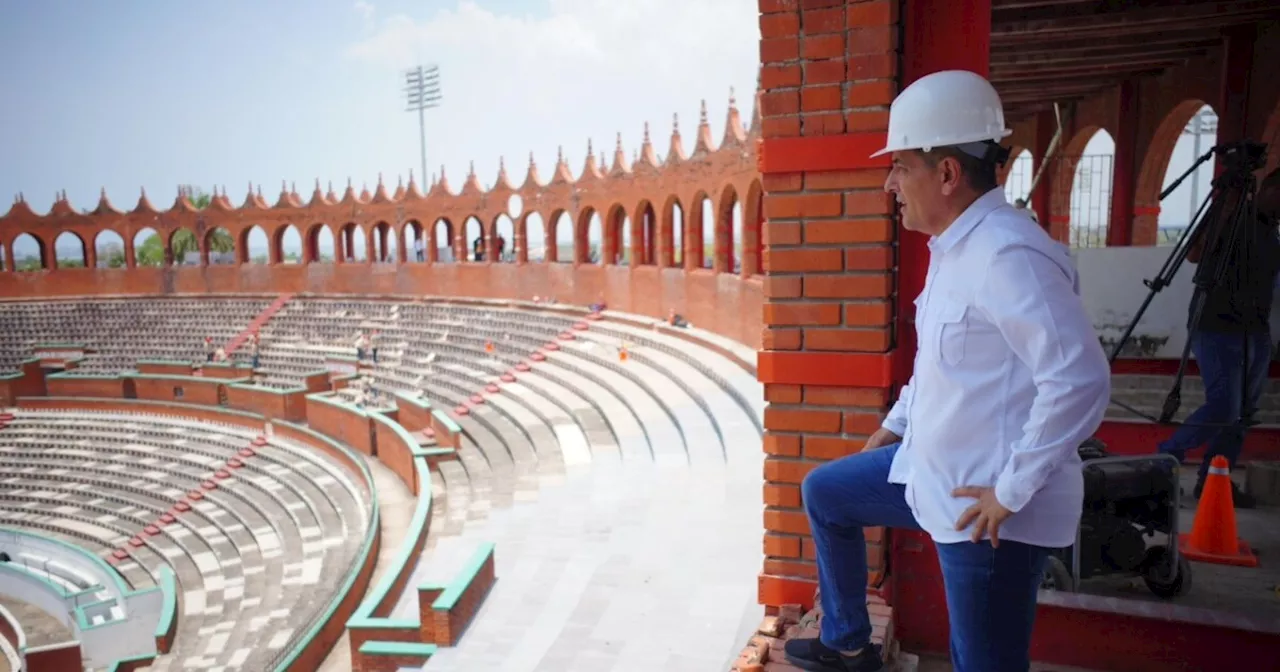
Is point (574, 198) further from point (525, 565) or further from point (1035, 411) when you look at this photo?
point (1035, 411)

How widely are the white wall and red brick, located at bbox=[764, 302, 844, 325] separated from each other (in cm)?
483

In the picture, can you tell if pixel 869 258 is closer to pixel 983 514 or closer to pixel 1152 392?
pixel 983 514

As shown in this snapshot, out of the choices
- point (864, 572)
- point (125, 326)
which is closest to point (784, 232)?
point (864, 572)

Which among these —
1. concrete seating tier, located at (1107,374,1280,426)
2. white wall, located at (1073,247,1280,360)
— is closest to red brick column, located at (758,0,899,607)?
concrete seating tier, located at (1107,374,1280,426)

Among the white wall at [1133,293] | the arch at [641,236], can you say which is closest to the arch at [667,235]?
the arch at [641,236]

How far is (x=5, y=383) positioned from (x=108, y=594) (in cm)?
1273

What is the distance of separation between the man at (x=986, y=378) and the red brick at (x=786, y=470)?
3.19ft

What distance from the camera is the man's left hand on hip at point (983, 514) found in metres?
1.81

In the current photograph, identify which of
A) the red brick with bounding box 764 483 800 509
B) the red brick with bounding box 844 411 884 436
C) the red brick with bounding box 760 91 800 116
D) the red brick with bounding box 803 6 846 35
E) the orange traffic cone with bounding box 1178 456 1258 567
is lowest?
the orange traffic cone with bounding box 1178 456 1258 567

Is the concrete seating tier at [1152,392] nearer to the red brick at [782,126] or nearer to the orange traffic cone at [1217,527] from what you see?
the orange traffic cone at [1217,527]

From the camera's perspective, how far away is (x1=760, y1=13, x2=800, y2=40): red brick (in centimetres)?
298

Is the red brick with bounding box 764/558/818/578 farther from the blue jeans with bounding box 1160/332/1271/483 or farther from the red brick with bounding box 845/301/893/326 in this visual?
the blue jeans with bounding box 1160/332/1271/483

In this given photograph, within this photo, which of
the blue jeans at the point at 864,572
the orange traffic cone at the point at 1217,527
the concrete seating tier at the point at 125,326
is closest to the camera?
the blue jeans at the point at 864,572

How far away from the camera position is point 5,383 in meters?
23.6
